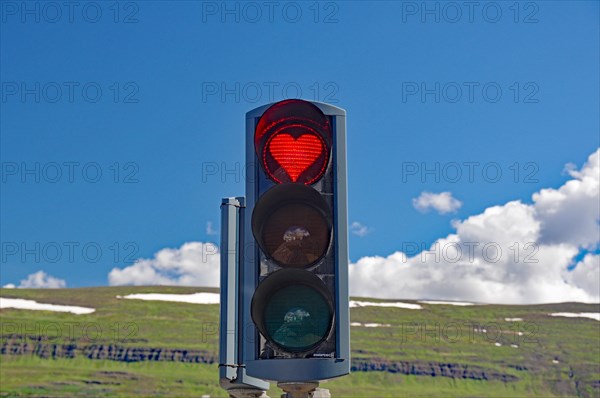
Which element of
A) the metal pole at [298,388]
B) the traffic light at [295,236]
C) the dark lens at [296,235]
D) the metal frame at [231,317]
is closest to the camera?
the metal pole at [298,388]

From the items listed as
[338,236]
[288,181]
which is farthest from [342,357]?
[288,181]

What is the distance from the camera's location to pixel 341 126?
4.63 metres

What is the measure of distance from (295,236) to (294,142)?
0.46 metres

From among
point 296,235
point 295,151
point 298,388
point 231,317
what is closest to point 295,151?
point 295,151

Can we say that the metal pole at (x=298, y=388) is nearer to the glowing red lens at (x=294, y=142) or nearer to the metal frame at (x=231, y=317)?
the metal frame at (x=231, y=317)

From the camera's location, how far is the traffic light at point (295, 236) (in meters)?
4.37

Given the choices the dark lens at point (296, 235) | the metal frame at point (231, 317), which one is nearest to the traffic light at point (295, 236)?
the dark lens at point (296, 235)

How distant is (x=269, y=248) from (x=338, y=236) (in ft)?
1.17

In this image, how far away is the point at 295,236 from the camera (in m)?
4.55

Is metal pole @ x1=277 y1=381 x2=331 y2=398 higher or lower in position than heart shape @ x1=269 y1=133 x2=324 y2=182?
lower

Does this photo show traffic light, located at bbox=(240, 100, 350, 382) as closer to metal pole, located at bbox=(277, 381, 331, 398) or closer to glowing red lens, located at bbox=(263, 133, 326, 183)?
glowing red lens, located at bbox=(263, 133, 326, 183)

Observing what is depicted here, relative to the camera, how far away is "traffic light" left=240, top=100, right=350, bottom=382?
14.3 feet

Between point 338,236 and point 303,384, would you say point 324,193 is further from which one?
point 303,384

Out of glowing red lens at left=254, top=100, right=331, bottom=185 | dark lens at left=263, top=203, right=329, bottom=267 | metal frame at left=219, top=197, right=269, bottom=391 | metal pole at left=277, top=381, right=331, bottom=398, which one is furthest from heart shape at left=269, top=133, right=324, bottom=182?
metal pole at left=277, top=381, right=331, bottom=398
